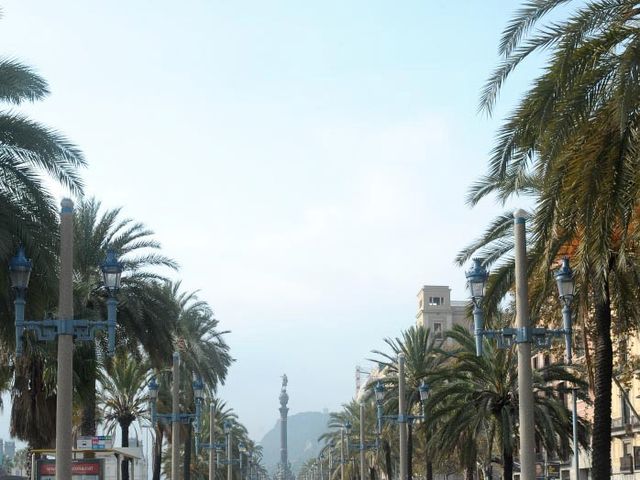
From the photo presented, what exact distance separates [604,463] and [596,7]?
11496 mm

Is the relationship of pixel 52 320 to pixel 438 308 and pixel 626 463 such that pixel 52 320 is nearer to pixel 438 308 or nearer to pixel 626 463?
pixel 626 463

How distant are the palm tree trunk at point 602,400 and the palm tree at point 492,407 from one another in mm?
14533

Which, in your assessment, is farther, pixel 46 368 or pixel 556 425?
pixel 556 425

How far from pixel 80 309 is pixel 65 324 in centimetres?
1831

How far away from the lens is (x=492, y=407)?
40.8m

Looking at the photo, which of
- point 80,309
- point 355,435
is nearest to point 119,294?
point 80,309

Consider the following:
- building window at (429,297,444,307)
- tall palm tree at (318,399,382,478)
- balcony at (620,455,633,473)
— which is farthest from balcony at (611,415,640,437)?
building window at (429,297,444,307)

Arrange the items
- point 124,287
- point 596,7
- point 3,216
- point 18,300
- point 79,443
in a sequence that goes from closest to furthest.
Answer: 1. point 596,7
2. point 18,300
3. point 3,216
4. point 79,443
5. point 124,287

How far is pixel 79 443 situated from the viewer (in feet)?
105

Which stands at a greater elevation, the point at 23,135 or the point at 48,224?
the point at 23,135

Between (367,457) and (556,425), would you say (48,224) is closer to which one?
(556,425)

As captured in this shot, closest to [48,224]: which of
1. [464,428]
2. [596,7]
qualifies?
[596,7]

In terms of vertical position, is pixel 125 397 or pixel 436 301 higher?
pixel 436 301

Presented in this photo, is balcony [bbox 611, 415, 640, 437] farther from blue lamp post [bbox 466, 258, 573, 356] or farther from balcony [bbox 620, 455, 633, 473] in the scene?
blue lamp post [bbox 466, 258, 573, 356]
